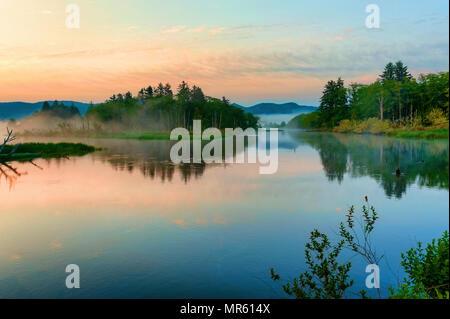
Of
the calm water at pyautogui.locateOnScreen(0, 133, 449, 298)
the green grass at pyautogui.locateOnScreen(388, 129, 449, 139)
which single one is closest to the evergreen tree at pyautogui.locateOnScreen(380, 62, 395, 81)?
the green grass at pyautogui.locateOnScreen(388, 129, 449, 139)

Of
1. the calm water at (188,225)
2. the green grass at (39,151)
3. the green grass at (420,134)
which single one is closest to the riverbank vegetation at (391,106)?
the green grass at (420,134)

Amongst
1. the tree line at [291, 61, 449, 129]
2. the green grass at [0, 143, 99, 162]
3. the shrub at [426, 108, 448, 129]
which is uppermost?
the tree line at [291, 61, 449, 129]

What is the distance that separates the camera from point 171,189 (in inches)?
1085

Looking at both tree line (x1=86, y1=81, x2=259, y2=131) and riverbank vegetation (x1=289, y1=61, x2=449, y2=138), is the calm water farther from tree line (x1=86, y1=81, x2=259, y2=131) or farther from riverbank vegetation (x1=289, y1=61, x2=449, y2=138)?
tree line (x1=86, y1=81, x2=259, y2=131)

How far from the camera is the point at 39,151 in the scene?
55.4 metres

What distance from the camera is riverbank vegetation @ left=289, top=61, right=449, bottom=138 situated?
260 feet

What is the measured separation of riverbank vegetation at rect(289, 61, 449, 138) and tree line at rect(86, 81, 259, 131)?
47928 millimetres

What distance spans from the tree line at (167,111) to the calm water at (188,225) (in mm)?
113238

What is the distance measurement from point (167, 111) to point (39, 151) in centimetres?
9861

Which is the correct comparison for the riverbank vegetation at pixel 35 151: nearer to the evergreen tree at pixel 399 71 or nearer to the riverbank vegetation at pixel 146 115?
the riverbank vegetation at pixel 146 115

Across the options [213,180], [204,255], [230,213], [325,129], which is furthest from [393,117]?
[204,255]

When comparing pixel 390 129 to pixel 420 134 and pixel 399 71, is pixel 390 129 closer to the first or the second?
pixel 420 134
